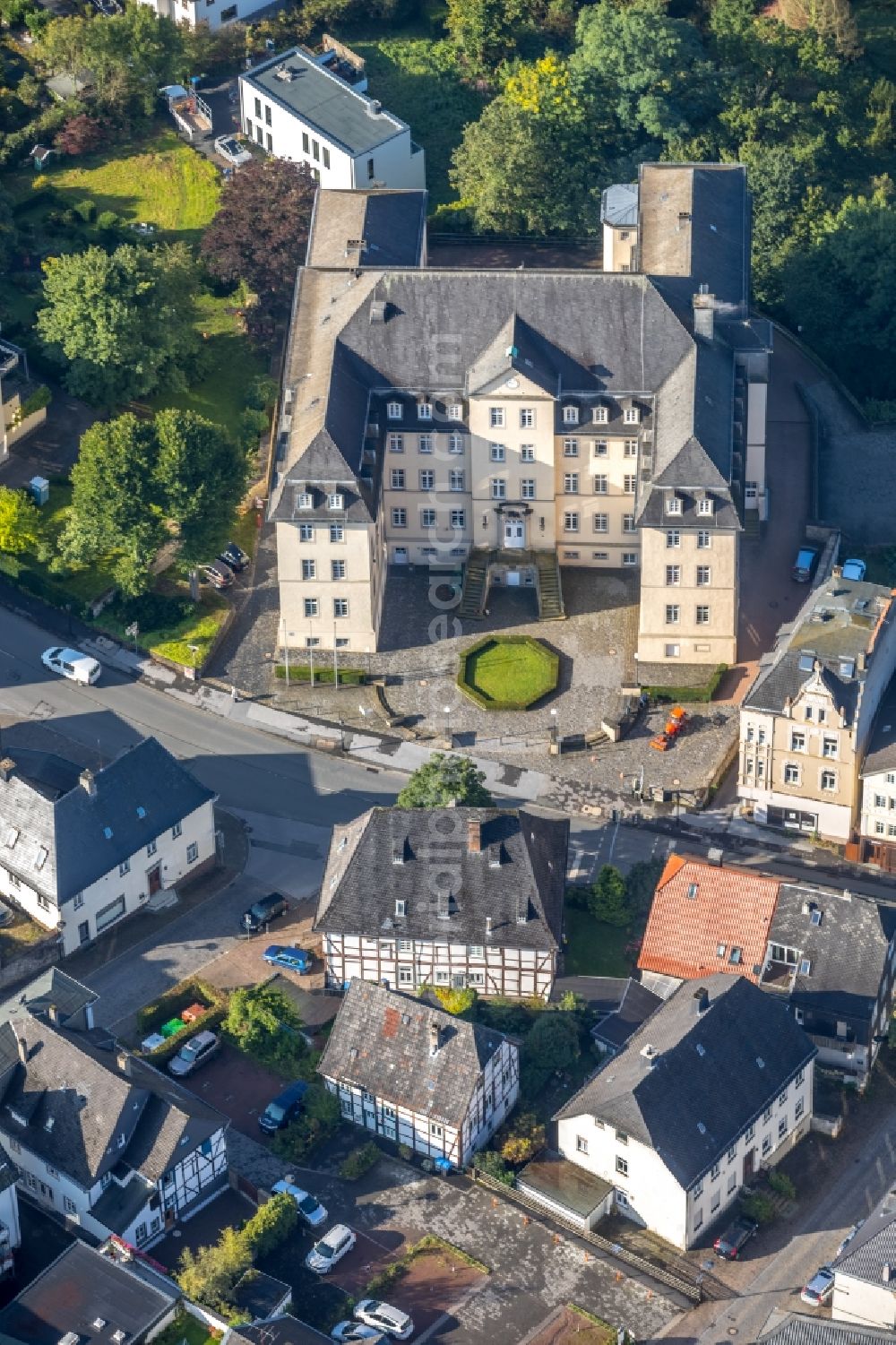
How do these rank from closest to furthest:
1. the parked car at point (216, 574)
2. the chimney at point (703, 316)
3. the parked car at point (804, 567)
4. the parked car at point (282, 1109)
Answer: the parked car at point (282, 1109) < the chimney at point (703, 316) < the parked car at point (216, 574) < the parked car at point (804, 567)

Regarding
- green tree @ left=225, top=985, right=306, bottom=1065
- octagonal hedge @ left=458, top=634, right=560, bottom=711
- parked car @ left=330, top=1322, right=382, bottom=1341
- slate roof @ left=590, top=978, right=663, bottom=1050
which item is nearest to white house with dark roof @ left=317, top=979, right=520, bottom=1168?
green tree @ left=225, top=985, right=306, bottom=1065

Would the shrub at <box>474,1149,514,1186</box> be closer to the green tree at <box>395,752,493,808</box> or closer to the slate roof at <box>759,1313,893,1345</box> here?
the slate roof at <box>759,1313,893,1345</box>

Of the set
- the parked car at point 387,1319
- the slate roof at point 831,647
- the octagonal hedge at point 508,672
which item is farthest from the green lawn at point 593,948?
the parked car at point 387,1319

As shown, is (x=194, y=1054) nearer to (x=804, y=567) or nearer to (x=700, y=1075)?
(x=700, y=1075)

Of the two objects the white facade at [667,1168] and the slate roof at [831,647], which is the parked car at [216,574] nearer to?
the slate roof at [831,647]

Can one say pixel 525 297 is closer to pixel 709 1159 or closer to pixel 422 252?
pixel 422 252

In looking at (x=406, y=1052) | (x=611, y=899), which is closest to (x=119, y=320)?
(x=611, y=899)
